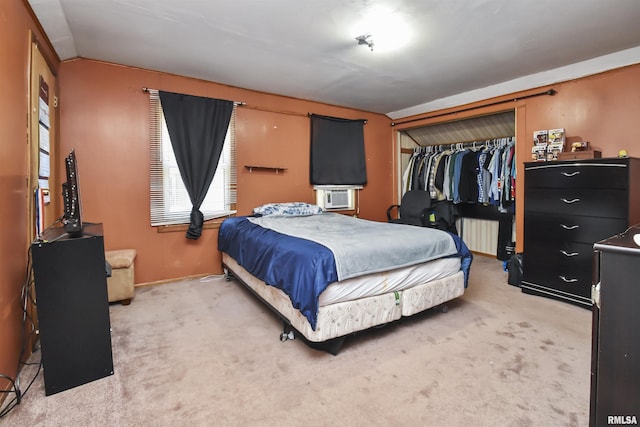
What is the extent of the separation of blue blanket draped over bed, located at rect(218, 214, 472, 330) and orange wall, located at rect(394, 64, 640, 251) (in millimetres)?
1928

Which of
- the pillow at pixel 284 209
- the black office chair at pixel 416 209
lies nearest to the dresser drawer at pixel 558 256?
the black office chair at pixel 416 209

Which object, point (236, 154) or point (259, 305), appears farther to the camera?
point (236, 154)

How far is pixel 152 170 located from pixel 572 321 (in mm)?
4246

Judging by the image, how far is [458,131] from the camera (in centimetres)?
508

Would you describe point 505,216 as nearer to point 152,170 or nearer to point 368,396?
point 368,396

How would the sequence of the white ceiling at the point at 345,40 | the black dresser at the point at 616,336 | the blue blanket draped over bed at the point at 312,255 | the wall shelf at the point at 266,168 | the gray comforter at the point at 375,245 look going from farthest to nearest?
1. the wall shelf at the point at 266,168
2. the white ceiling at the point at 345,40
3. the gray comforter at the point at 375,245
4. the blue blanket draped over bed at the point at 312,255
5. the black dresser at the point at 616,336

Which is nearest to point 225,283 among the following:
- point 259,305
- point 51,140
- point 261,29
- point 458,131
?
A: point 259,305

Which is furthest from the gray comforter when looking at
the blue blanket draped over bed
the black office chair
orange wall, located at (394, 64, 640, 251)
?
orange wall, located at (394, 64, 640, 251)

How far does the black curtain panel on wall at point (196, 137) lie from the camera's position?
11.6 feet

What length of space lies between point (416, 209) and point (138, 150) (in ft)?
12.1

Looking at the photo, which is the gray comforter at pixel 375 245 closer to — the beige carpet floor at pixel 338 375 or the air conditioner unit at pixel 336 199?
the beige carpet floor at pixel 338 375

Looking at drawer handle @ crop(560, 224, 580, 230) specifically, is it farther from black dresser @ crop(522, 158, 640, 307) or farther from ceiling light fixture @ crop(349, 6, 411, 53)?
ceiling light fixture @ crop(349, 6, 411, 53)

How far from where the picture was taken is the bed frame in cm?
199

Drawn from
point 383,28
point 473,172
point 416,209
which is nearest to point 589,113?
point 473,172
